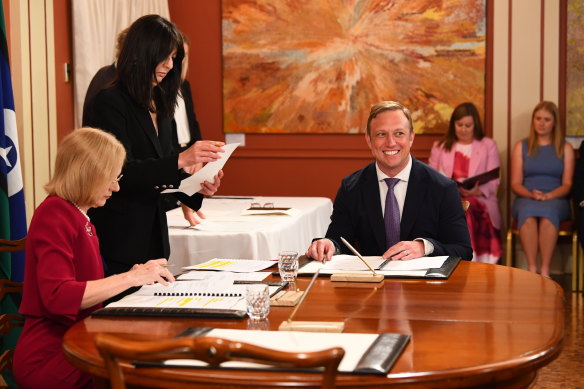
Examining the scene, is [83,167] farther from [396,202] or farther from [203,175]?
[396,202]

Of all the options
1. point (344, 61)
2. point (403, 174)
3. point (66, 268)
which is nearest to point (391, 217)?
point (403, 174)

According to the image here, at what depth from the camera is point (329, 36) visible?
294 inches

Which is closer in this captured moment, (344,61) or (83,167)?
(83,167)

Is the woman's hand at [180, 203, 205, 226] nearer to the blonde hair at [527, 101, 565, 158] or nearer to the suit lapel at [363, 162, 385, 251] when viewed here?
the suit lapel at [363, 162, 385, 251]

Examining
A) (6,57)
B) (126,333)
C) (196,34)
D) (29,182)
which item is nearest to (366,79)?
(196,34)

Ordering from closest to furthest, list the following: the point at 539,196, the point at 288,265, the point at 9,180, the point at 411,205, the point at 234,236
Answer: the point at 288,265 < the point at 411,205 < the point at 234,236 < the point at 9,180 < the point at 539,196

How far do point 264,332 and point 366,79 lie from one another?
5.72 metres

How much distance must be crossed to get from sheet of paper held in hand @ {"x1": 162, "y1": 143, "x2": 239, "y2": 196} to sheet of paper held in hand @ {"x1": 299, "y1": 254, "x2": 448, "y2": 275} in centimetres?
Answer: 52

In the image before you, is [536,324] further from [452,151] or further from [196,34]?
[196,34]

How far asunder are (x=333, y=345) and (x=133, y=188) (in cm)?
147

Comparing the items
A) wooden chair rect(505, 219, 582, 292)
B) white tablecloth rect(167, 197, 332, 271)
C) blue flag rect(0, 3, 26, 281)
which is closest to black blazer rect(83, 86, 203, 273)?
white tablecloth rect(167, 197, 332, 271)

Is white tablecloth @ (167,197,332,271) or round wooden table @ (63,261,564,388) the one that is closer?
round wooden table @ (63,261,564,388)

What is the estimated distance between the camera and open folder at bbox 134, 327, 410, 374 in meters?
1.63

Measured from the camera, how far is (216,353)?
148 cm
